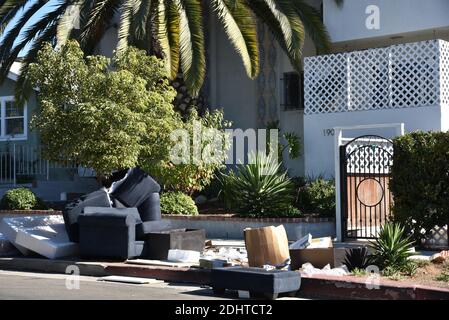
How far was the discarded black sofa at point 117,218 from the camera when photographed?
41.4 feet

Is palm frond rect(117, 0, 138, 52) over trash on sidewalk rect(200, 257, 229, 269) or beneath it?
over

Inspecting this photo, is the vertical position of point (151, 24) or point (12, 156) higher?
point (151, 24)

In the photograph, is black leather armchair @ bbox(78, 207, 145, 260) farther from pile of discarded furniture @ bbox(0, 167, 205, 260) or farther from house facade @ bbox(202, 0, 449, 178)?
house facade @ bbox(202, 0, 449, 178)

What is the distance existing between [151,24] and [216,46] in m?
5.19

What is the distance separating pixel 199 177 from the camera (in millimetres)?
18109

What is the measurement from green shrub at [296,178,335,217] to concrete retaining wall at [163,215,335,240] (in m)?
0.59

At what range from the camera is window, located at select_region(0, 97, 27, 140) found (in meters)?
26.6

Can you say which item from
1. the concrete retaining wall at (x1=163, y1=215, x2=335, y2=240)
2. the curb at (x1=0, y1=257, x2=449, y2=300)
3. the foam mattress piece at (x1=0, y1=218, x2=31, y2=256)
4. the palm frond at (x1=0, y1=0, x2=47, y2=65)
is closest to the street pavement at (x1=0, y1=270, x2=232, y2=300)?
the curb at (x1=0, y1=257, x2=449, y2=300)

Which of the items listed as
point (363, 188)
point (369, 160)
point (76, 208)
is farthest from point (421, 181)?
point (76, 208)

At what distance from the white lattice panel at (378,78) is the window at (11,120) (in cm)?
1223

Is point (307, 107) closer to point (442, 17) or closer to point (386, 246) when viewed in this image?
point (442, 17)

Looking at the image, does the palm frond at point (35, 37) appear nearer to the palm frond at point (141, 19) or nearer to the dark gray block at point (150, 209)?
the palm frond at point (141, 19)

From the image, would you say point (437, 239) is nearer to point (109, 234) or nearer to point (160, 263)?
point (160, 263)
